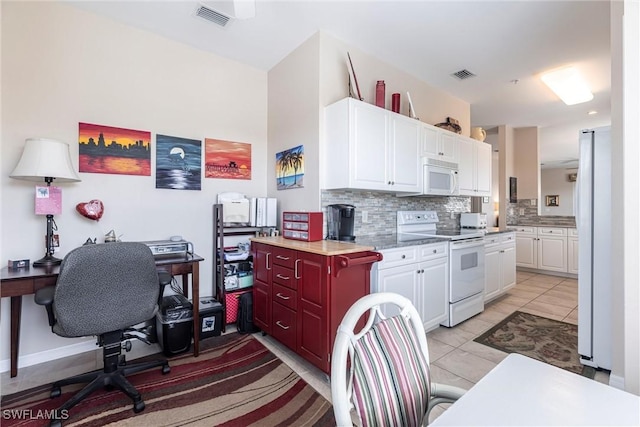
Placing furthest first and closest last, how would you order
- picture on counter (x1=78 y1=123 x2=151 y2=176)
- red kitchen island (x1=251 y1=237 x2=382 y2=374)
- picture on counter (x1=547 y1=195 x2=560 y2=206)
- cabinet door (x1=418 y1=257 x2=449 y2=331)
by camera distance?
picture on counter (x1=547 y1=195 x2=560 y2=206) < cabinet door (x1=418 y1=257 x2=449 y2=331) < picture on counter (x1=78 y1=123 x2=151 y2=176) < red kitchen island (x1=251 y1=237 x2=382 y2=374)

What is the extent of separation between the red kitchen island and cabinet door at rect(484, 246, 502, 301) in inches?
86.5

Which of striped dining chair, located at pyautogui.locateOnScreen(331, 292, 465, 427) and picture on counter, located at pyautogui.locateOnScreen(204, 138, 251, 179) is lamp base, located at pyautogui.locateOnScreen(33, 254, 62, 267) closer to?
picture on counter, located at pyautogui.locateOnScreen(204, 138, 251, 179)

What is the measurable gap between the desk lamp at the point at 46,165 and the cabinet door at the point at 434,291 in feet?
9.89

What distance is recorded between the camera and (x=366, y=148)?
2.68 meters

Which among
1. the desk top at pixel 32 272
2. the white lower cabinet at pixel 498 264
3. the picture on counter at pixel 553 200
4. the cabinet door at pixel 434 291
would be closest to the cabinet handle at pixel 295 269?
the desk top at pixel 32 272

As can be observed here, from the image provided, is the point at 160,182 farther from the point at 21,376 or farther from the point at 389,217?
the point at 389,217

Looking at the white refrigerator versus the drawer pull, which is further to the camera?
the drawer pull

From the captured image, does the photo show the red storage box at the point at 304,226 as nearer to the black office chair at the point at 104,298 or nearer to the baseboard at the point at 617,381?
the black office chair at the point at 104,298

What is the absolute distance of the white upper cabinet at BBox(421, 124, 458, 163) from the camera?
3.31 meters

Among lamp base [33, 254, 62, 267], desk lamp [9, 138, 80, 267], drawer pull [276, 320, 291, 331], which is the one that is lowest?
drawer pull [276, 320, 291, 331]

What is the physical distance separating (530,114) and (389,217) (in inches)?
Answer: 147

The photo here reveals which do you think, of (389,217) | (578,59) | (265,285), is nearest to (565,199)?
(578,59)

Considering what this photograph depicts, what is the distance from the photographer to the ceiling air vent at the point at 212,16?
8.08 ft

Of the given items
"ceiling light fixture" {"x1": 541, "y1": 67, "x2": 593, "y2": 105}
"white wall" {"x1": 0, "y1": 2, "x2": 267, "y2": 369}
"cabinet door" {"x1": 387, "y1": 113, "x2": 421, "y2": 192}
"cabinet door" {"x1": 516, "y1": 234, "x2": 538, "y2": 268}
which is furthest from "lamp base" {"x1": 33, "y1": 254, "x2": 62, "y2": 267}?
"cabinet door" {"x1": 516, "y1": 234, "x2": 538, "y2": 268}
